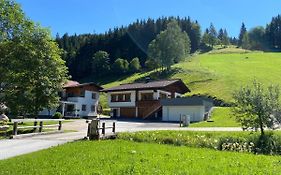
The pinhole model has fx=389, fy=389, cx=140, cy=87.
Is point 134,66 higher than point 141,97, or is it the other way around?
point 134,66

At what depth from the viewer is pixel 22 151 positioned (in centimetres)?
1841

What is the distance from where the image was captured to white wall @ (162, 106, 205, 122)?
5381 cm

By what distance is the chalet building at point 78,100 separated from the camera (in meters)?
71.4

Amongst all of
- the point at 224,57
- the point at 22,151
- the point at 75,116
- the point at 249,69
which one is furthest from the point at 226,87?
the point at 22,151

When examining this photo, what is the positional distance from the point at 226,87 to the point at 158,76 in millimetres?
28767

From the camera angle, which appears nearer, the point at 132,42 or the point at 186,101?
the point at 186,101

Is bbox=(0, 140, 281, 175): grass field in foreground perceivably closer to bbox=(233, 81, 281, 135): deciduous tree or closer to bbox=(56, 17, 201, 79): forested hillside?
bbox=(233, 81, 281, 135): deciduous tree

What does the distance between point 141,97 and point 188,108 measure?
503 inches

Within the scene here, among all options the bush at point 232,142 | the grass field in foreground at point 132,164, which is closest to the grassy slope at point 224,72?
the bush at point 232,142

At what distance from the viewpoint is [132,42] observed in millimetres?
139625

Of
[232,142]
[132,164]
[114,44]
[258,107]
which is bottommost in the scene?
[132,164]

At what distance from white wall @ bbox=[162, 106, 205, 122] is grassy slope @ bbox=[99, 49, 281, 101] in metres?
15.9

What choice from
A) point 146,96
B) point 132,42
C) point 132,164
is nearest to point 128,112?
point 146,96

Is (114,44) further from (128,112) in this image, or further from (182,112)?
(182,112)
